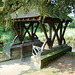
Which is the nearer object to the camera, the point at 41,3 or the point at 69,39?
the point at 41,3

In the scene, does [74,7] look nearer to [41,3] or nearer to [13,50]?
[41,3]

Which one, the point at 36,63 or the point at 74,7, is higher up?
the point at 74,7

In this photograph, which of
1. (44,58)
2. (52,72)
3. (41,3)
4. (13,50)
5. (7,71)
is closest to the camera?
(41,3)

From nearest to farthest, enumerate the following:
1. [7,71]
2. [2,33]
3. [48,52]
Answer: [7,71] < [48,52] < [2,33]

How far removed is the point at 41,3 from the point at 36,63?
128 inches

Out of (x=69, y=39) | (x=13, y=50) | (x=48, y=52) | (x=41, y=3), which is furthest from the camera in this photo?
(x=69, y=39)

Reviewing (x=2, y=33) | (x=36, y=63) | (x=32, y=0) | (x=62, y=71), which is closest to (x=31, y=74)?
(x=36, y=63)

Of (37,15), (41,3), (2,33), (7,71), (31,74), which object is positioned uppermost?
(41,3)

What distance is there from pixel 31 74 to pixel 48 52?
2107mm

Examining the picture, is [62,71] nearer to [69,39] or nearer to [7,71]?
[7,71]

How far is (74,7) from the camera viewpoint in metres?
4.25

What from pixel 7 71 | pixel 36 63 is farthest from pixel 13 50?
pixel 36 63

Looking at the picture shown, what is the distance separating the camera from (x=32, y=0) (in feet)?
14.2

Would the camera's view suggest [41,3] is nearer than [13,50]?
Yes
